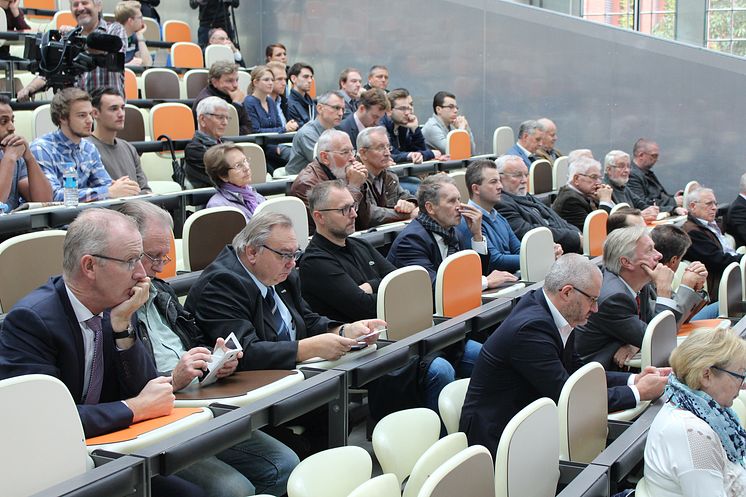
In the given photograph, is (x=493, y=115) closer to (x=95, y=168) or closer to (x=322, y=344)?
(x=95, y=168)

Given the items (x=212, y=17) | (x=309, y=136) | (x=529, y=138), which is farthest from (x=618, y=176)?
(x=212, y=17)

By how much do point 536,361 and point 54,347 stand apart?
4.73 feet

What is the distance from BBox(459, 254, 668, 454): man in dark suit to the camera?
289 centimetres

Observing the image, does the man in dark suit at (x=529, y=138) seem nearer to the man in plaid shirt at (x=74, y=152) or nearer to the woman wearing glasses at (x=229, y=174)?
the woman wearing glasses at (x=229, y=174)

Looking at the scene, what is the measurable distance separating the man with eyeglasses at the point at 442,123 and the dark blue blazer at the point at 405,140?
25 cm

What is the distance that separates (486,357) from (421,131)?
14.9ft

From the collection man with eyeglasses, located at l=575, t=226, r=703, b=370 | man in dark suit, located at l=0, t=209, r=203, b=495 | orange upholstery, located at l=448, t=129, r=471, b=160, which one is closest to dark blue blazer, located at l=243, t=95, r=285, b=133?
orange upholstery, located at l=448, t=129, r=471, b=160

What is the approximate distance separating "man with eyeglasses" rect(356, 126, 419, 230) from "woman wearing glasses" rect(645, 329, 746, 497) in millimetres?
2635

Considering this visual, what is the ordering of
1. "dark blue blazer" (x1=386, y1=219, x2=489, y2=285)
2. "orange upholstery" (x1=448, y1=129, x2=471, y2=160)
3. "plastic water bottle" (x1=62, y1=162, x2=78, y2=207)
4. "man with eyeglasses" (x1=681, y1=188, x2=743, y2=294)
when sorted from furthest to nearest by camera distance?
"orange upholstery" (x1=448, y1=129, x2=471, y2=160)
"man with eyeglasses" (x1=681, y1=188, x2=743, y2=294)
"dark blue blazer" (x1=386, y1=219, x2=489, y2=285)
"plastic water bottle" (x1=62, y1=162, x2=78, y2=207)

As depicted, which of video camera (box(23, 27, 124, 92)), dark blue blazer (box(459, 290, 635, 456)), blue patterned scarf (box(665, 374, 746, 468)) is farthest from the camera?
video camera (box(23, 27, 124, 92))

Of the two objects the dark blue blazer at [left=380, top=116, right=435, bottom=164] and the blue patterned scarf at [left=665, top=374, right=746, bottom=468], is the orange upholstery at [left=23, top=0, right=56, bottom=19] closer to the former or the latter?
the dark blue blazer at [left=380, top=116, right=435, bottom=164]

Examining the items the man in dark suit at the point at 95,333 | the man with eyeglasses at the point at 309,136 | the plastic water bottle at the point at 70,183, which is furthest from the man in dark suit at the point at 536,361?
the man with eyeglasses at the point at 309,136

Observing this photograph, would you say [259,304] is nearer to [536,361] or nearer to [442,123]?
[536,361]

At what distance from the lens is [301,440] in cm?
309
